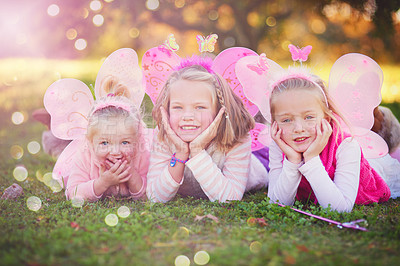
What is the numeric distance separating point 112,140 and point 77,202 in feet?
2.01

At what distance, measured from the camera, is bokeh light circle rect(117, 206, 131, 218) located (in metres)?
3.02

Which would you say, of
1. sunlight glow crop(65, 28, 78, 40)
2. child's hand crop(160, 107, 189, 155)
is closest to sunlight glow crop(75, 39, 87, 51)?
sunlight glow crop(65, 28, 78, 40)

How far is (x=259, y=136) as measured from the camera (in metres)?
3.91

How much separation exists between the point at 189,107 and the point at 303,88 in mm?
966

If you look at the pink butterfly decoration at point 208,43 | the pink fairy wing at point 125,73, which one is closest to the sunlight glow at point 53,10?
the pink fairy wing at point 125,73

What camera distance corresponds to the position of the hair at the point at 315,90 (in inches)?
127

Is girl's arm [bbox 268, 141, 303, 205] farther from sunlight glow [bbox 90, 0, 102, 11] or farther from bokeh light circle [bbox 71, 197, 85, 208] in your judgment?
sunlight glow [bbox 90, 0, 102, 11]

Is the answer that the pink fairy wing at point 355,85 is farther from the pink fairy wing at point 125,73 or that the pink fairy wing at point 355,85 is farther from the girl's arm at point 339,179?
the pink fairy wing at point 125,73

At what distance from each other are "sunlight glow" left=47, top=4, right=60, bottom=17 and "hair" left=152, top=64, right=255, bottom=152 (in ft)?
10.3

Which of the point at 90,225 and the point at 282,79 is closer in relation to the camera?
the point at 90,225

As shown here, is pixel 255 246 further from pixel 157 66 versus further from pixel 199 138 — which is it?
pixel 157 66

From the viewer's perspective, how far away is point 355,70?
3.51 meters

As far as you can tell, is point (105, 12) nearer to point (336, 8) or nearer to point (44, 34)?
point (44, 34)

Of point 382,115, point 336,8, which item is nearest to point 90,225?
point 382,115
